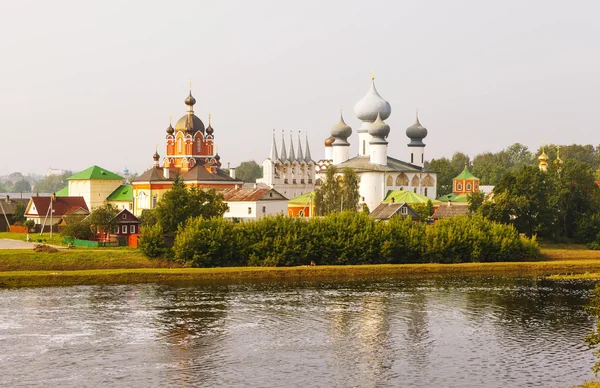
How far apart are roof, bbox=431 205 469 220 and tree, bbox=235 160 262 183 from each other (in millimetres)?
103856

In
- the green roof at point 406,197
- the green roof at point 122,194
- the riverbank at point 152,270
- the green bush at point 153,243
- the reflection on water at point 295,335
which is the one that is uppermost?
the green roof at point 122,194

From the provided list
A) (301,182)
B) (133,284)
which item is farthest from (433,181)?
(133,284)

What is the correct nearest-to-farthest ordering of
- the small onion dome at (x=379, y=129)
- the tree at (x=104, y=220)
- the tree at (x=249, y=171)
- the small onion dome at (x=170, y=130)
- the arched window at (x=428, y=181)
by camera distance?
the tree at (x=104, y=220) < the small onion dome at (x=379, y=129) < the arched window at (x=428, y=181) < the small onion dome at (x=170, y=130) < the tree at (x=249, y=171)

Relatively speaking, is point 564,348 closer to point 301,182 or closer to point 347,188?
point 347,188

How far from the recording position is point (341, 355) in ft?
90.6

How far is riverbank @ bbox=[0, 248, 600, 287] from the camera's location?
42.8 metres

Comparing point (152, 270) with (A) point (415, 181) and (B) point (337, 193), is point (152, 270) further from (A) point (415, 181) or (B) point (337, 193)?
(A) point (415, 181)

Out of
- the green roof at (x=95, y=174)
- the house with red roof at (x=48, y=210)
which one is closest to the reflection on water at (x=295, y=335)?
the house with red roof at (x=48, y=210)

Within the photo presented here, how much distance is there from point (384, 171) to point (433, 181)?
6.38m

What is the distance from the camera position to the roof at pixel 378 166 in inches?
3056

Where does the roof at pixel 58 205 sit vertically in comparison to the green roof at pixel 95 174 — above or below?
below

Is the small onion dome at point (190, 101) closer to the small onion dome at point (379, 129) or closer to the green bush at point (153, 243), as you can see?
the small onion dome at point (379, 129)

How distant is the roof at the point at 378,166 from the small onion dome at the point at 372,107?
3.86 m

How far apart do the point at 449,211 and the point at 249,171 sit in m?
114
